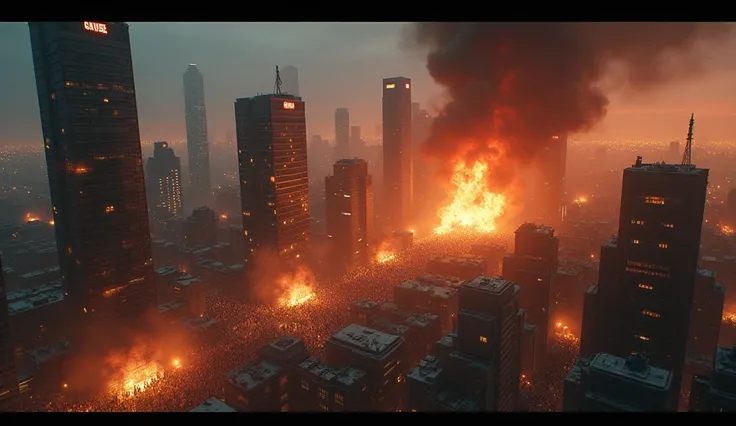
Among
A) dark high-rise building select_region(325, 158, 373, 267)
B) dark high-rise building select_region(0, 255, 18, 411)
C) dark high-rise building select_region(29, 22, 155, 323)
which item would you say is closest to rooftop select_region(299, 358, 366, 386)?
dark high-rise building select_region(29, 22, 155, 323)

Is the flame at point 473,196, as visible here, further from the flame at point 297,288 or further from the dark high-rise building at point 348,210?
the flame at point 297,288

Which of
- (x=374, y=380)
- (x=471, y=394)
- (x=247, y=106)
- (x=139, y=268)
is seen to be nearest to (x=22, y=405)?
(x=139, y=268)

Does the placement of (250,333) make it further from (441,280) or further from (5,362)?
(441,280)

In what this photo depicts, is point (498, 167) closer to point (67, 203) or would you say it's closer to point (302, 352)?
point (302, 352)

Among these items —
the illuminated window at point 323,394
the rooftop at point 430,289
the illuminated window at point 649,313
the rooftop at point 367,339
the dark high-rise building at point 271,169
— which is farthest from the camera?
the dark high-rise building at point 271,169

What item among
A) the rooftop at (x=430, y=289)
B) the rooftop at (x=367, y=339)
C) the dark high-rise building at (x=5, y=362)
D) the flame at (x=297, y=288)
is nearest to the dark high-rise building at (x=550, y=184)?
the rooftop at (x=430, y=289)

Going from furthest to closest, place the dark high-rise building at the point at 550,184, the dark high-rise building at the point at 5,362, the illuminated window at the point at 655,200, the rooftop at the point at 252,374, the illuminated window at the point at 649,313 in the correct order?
1. the dark high-rise building at the point at 550,184
2. the illuminated window at the point at 649,313
3. the dark high-rise building at the point at 5,362
4. the rooftop at the point at 252,374
5. the illuminated window at the point at 655,200
